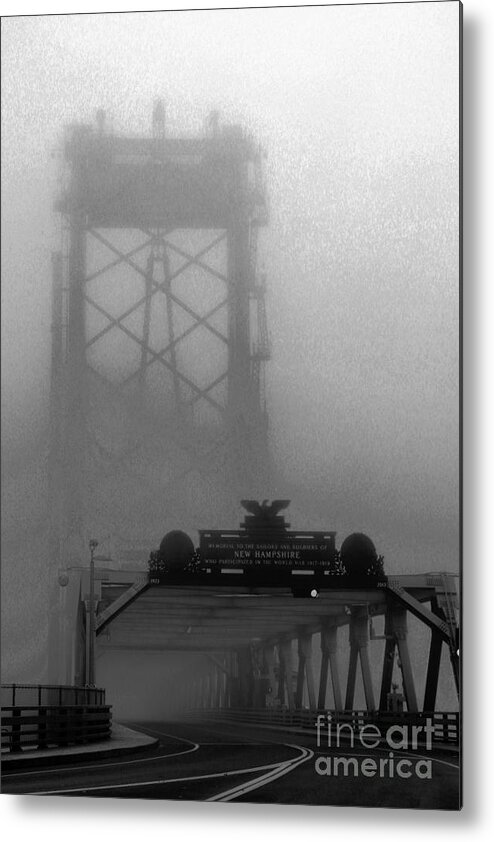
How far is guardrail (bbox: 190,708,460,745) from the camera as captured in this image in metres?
6.75

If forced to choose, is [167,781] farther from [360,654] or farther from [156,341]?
[156,341]

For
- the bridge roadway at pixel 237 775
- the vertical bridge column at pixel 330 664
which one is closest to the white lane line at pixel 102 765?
the bridge roadway at pixel 237 775

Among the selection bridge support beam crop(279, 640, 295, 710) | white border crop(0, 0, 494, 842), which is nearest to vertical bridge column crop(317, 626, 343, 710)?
bridge support beam crop(279, 640, 295, 710)

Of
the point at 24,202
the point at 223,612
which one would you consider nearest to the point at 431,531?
the point at 223,612

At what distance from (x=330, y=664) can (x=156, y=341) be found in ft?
6.49

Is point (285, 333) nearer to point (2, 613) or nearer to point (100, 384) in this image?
point (100, 384)

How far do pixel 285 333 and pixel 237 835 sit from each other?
2.67 metres

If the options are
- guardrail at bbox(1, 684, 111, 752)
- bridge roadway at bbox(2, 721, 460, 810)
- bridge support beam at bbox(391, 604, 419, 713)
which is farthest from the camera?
guardrail at bbox(1, 684, 111, 752)

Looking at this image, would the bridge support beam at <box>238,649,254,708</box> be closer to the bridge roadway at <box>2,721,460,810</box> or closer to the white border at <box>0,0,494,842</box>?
the bridge roadway at <box>2,721,460,810</box>

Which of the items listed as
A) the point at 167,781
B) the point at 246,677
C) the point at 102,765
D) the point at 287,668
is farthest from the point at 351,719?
the point at 102,765

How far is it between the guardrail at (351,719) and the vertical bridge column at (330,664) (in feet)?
0.20

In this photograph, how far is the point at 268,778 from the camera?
6.80 meters

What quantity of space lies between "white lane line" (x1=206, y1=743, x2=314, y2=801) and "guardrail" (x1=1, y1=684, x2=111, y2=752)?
72 centimetres

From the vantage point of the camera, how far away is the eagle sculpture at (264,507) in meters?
6.99
